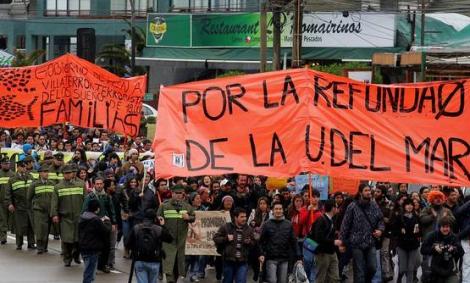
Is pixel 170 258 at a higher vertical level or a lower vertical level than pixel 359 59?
lower

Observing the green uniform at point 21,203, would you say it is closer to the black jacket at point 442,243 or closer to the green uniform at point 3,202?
the green uniform at point 3,202

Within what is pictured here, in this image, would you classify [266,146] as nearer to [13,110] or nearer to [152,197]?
[152,197]

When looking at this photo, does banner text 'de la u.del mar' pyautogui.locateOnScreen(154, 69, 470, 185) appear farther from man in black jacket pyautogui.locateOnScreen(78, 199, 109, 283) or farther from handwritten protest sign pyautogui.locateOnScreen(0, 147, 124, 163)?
handwritten protest sign pyautogui.locateOnScreen(0, 147, 124, 163)

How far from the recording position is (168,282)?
57.8 ft

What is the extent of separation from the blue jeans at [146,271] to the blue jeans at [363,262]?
3026 mm

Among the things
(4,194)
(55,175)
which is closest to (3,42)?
(4,194)

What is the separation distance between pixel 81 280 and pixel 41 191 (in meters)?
3.21

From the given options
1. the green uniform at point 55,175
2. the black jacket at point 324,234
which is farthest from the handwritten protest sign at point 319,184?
the green uniform at point 55,175

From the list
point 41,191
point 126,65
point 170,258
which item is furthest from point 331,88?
point 126,65

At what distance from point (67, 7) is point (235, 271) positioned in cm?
4613

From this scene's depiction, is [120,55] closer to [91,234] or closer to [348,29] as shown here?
[348,29]

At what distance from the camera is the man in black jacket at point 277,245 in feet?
51.7

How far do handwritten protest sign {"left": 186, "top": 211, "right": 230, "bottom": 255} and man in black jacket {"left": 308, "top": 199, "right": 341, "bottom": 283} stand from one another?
1642 mm

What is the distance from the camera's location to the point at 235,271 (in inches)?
627
